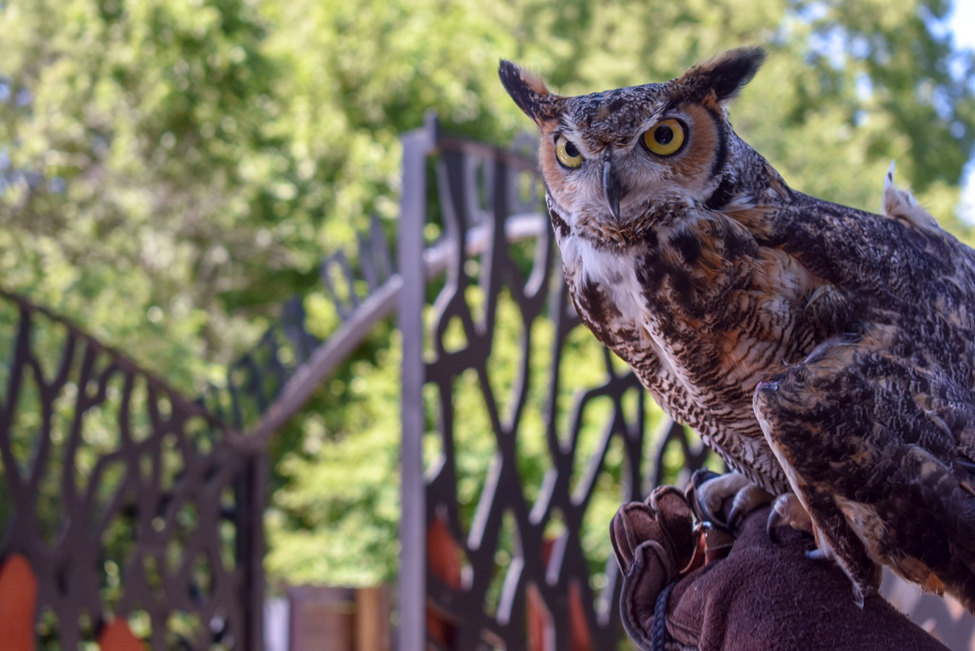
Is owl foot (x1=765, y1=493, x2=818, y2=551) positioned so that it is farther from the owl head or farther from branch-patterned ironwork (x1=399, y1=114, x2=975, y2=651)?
branch-patterned ironwork (x1=399, y1=114, x2=975, y2=651)

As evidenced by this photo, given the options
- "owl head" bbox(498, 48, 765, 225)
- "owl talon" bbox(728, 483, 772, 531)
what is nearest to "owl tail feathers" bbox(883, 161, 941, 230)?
"owl head" bbox(498, 48, 765, 225)

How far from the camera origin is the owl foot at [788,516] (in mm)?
1230

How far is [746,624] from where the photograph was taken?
112 cm

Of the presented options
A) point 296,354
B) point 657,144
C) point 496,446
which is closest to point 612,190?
point 657,144

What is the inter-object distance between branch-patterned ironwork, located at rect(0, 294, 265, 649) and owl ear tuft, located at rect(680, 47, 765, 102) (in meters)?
3.04

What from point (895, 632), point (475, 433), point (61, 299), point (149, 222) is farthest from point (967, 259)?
point (149, 222)

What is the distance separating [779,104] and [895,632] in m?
8.06

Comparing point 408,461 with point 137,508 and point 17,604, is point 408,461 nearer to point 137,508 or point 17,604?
point 137,508

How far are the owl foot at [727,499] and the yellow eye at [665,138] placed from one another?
0.55 metres

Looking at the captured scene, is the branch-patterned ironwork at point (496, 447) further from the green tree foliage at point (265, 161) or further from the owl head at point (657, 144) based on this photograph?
the green tree foliage at point (265, 161)

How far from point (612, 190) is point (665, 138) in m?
0.11

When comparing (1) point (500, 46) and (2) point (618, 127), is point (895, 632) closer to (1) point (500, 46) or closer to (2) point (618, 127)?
(2) point (618, 127)

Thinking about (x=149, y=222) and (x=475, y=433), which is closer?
(x=475, y=433)

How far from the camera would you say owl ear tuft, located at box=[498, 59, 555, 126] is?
124 centimetres
